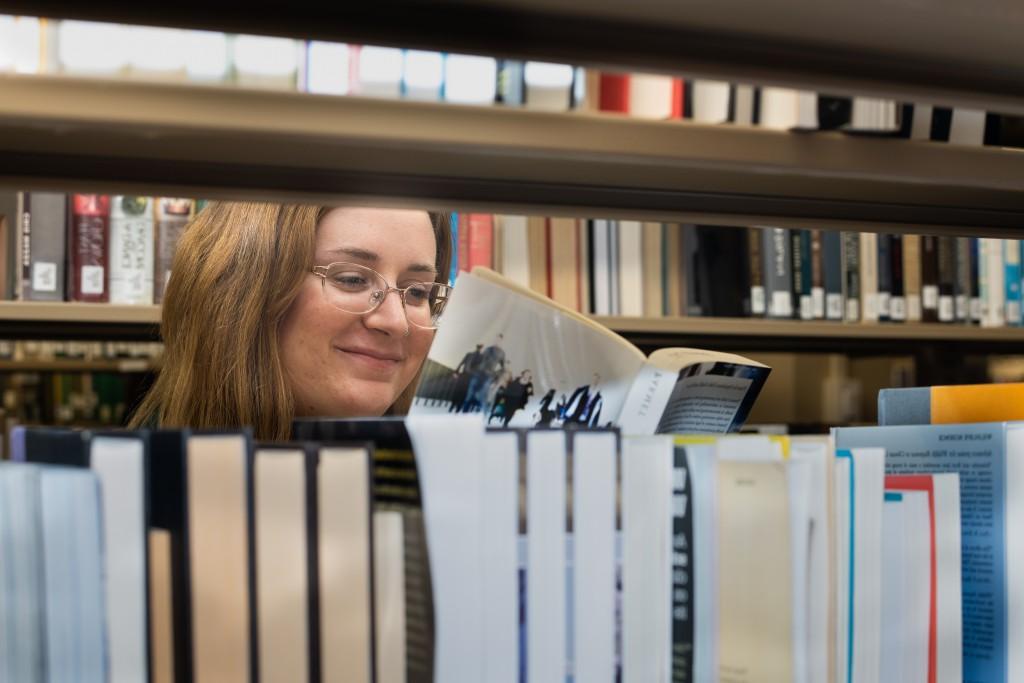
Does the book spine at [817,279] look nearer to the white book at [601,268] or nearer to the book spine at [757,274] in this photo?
the book spine at [757,274]

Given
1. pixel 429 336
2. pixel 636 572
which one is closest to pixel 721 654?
pixel 636 572

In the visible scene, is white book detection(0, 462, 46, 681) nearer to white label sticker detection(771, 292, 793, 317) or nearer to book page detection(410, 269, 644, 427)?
book page detection(410, 269, 644, 427)

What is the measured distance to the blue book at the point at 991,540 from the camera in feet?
1.95

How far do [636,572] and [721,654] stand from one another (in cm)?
7

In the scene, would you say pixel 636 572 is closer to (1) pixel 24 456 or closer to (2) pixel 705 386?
(2) pixel 705 386

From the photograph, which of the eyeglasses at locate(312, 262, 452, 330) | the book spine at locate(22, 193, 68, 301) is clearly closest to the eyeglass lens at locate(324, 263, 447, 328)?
the eyeglasses at locate(312, 262, 452, 330)

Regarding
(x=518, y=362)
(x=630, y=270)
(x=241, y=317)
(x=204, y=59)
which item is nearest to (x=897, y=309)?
(x=630, y=270)

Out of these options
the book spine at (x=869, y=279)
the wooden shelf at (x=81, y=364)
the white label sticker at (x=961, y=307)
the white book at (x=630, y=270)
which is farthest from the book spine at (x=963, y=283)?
the wooden shelf at (x=81, y=364)

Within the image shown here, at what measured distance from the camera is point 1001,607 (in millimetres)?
599

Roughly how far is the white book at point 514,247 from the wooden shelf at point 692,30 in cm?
142

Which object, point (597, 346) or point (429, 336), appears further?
point (429, 336)

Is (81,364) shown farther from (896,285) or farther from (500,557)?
(500,557)

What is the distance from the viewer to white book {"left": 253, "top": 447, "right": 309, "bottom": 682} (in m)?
0.45

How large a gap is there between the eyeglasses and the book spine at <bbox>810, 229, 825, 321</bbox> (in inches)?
42.8
